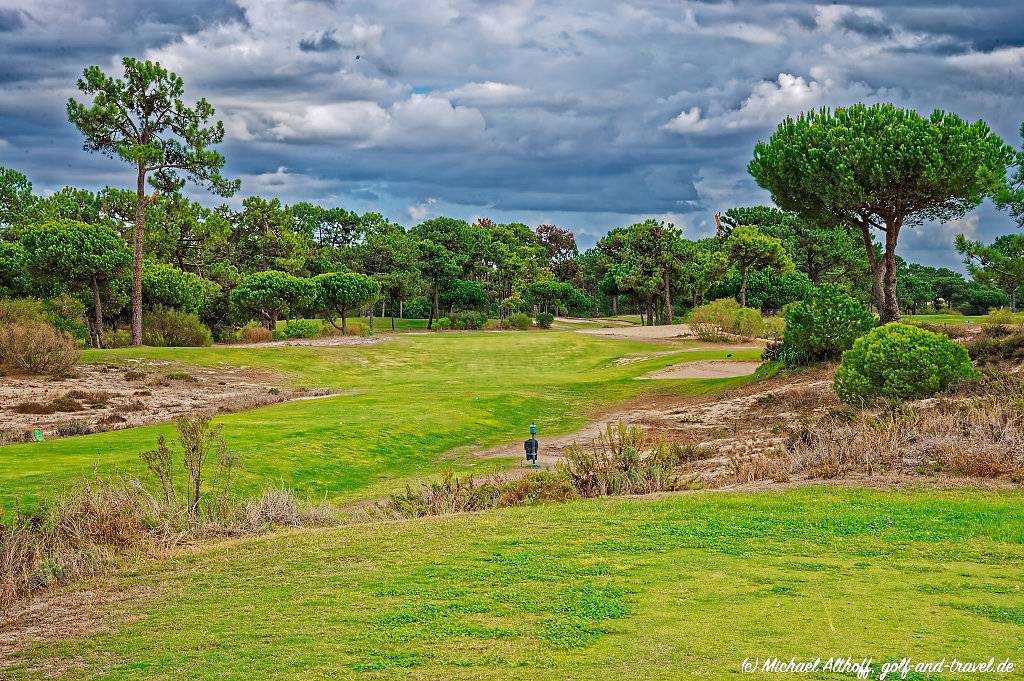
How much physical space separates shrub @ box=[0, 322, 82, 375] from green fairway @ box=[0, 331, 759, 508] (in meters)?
4.31

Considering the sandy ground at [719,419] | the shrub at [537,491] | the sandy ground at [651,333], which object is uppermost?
the sandy ground at [651,333]

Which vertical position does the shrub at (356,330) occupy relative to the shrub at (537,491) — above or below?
above

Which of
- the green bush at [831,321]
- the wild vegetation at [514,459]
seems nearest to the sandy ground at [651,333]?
the wild vegetation at [514,459]

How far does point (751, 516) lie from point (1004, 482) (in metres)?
4.02

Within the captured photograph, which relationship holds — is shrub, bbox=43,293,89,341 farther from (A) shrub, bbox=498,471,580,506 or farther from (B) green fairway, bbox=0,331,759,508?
(A) shrub, bbox=498,471,580,506

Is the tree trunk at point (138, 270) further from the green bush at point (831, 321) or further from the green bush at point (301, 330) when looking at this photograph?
the green bush at point (831, 321)

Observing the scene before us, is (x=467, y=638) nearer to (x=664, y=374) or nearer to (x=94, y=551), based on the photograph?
(x=94, y=551)

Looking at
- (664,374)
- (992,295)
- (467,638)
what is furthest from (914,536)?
(992,295)

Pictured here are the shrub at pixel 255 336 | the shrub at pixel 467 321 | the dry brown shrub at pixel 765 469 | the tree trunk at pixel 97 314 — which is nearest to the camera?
the dry brown shrub at pixel 765 469

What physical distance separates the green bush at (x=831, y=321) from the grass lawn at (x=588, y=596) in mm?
19504

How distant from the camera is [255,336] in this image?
5869cm

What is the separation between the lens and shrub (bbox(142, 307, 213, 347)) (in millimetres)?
53406

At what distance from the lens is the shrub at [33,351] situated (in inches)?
1356

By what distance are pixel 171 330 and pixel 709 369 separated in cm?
3361
